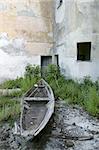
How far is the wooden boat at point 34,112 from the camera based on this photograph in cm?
→ 601

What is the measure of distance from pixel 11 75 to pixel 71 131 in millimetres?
7282

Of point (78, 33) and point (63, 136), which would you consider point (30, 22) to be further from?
point (63, 136)

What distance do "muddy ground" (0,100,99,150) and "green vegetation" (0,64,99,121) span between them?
0.49m

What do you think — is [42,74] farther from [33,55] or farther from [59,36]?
[59,36]

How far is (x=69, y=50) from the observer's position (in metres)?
12.5

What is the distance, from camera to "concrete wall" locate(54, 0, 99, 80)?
448 inches

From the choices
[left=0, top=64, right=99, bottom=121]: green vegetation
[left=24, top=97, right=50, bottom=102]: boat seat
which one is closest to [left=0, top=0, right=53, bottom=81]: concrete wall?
[left=0, top=64, right=99, bottom=121]: green vegetation

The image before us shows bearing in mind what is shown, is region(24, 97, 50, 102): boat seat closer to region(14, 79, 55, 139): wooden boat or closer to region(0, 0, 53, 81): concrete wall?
region(14, 79, 55, 139): wooden boat

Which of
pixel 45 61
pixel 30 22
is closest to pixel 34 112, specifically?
pixel 45 61

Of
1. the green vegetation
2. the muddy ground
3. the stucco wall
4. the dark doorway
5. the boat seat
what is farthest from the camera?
the dark doorway

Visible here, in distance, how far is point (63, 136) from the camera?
674 cm

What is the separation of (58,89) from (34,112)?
3.40 metres

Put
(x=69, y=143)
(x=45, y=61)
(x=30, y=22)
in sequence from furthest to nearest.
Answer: (x=45, y=61) < (x=30, y=22) < (x=69, y=143)

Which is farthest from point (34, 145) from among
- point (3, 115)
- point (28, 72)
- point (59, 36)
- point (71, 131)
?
point (59, 36)
